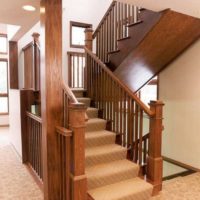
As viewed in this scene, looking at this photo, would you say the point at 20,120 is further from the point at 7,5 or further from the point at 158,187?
the point at 158,187

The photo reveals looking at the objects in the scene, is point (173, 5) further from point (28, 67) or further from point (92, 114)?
point (28, 67)

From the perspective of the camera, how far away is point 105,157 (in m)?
3.20

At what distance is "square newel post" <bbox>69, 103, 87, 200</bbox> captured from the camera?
2.30 meters

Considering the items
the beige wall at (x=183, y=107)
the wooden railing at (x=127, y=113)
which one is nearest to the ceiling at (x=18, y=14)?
the wooden railing at (x=127, y=113)

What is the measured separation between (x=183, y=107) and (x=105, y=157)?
6.34ft

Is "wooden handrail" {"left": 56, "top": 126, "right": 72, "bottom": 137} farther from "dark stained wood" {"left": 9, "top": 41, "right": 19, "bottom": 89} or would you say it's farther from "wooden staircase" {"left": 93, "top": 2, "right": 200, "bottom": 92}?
"dark stained wood" {"left": 9, "top": 41, "right": 19, "bottom": 89}

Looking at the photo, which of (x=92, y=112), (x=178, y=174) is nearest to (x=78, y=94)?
(x=92, y=112)

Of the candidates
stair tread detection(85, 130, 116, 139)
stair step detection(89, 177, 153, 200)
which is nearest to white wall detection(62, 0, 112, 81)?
stair tread detection(85, 130, 116, 139)

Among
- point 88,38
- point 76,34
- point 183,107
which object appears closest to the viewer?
point 183,107

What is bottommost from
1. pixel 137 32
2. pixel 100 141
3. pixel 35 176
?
pixel 35 176

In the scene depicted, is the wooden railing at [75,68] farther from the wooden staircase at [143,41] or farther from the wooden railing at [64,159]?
the wooden railing at [64,159]

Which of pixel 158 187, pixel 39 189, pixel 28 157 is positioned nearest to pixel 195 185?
pixel 158 187

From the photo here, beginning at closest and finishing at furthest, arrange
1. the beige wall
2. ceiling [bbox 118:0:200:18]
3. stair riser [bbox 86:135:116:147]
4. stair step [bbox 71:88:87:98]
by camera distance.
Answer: ceiling [bbox 118:0:200:18] → stair riser [bbox 86:135:116:147] → the beige wall → stair step [bbox 71:88:87:98]

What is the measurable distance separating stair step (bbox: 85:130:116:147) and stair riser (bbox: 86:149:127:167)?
0.28 meters
